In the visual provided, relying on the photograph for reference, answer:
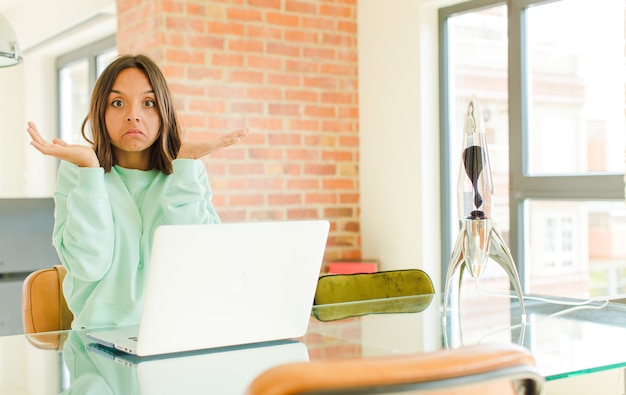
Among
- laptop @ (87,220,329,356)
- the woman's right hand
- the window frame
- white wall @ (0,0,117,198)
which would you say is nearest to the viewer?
laptop @ (87,220,329,356)

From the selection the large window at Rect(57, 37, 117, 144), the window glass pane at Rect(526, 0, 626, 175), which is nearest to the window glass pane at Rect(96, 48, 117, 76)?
the large window at Rect(57, 37, 117, 144)

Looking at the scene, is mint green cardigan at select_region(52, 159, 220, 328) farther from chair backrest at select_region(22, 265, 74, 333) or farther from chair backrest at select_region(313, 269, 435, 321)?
chair backrest at select_region(313, 269, 435, 321)

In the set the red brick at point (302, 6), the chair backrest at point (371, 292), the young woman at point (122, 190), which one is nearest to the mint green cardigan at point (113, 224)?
the young woman at point (122, 190)

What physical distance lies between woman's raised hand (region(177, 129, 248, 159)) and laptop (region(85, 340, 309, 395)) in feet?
1.79

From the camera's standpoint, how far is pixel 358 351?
1574 mm

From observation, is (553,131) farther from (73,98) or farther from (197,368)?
(73,98)

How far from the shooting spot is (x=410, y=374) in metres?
0.81

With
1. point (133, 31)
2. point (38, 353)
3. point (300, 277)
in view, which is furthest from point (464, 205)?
point (133, 31)

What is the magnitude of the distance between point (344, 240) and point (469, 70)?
109 centimetres

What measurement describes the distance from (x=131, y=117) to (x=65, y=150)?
0.26 metres

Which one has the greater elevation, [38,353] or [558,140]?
[558,140]

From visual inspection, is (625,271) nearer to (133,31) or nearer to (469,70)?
(469,70)

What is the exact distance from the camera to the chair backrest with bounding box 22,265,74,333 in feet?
6.68

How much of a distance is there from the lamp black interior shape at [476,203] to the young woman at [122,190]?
1.78ft
